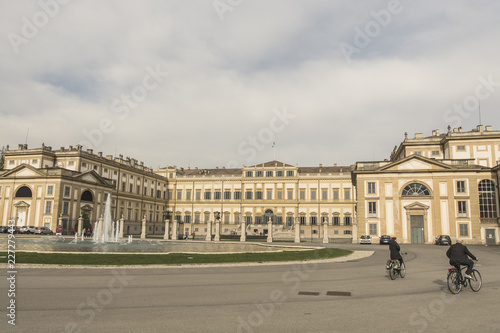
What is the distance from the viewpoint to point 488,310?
8.62m

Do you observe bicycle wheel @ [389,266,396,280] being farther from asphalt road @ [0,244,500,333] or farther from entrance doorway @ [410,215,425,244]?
entrance doorway @ [410,215,425,244]

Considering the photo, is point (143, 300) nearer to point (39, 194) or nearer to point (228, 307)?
point (228, 307)

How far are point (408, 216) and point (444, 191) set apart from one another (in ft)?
17.4

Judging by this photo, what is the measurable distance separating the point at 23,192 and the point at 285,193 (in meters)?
47.1

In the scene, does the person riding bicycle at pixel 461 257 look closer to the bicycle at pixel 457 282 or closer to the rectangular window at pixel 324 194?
the bicycle at pixel 457 282

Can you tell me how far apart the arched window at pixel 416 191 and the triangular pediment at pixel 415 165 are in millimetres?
2096

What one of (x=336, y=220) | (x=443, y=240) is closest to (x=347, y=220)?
(x=336, y=220)

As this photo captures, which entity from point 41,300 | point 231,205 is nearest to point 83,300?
point 41,300

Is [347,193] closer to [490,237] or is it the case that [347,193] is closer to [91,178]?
[490,237]

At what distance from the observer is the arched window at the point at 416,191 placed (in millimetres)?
45938

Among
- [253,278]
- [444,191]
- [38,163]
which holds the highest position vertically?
[38,163]

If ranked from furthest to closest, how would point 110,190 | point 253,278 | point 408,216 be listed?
point 110,190
point 408,216
point 253,278

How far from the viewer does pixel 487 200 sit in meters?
45.7

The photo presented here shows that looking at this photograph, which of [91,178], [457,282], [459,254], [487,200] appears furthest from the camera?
[91,178]
